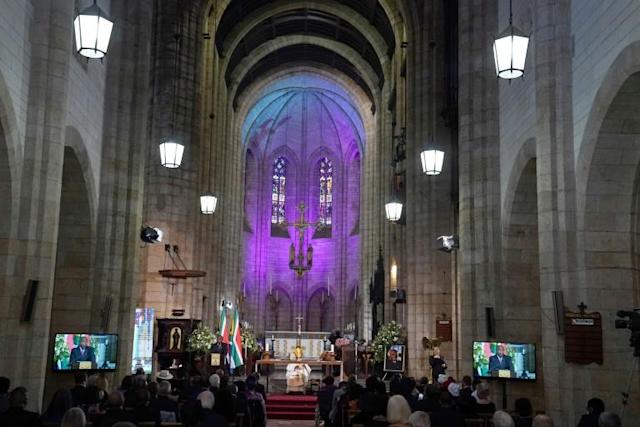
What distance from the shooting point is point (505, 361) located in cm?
1177

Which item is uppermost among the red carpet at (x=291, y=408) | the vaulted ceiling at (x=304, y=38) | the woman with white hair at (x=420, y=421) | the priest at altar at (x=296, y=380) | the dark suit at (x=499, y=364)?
the vaulted ceiling at (x=304, y=38)

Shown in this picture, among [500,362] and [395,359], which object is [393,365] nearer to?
[395,359]

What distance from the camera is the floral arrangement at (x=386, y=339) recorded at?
21498 mm

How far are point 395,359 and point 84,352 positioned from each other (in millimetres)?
10343

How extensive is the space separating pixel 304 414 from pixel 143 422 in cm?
1127

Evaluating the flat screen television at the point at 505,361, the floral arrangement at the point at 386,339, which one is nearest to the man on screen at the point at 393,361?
the floral arrangement at the point at 386,339

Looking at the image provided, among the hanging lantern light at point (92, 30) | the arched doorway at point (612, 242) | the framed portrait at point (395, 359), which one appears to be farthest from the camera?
the framed portrait at point (395, 359)

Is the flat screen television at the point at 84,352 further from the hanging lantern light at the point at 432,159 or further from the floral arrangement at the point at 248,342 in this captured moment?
the floral arrangement at the point at 248,342

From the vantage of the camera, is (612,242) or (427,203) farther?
(427,203)

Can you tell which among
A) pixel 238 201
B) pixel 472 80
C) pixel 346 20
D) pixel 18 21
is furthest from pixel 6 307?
pixel 238 201

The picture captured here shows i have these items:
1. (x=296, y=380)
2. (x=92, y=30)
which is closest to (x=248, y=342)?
(x=296, y=380)

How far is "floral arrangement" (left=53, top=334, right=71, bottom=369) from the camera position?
11398mm

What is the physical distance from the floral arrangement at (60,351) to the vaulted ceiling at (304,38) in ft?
70.2

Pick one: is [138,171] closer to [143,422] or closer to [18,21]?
[18,21]
